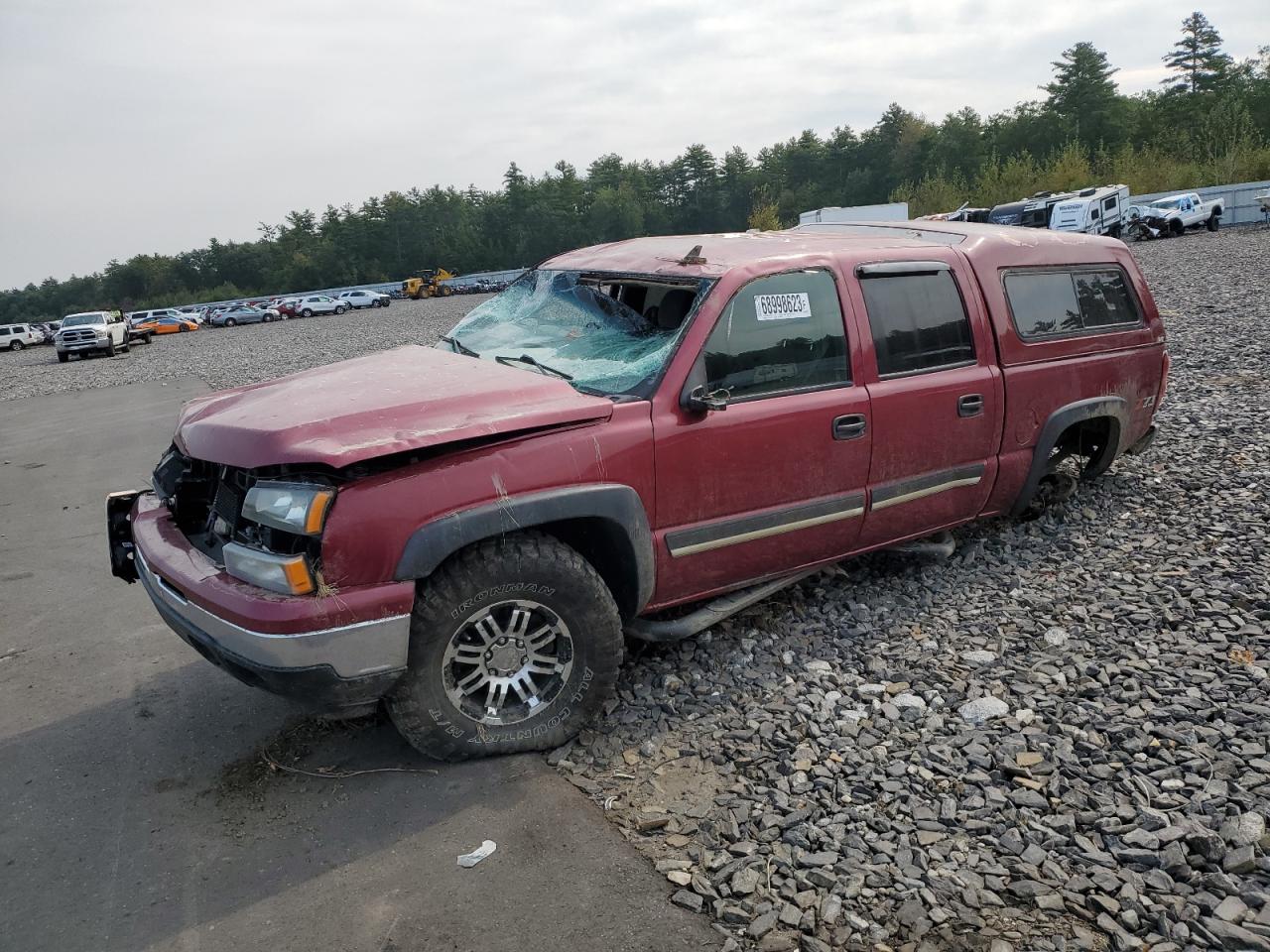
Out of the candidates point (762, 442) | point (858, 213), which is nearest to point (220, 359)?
point (762, 442)

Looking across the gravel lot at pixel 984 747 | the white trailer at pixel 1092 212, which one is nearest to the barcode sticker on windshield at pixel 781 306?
the gravel lot at pixel 984 747

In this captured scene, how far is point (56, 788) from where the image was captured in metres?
3.34

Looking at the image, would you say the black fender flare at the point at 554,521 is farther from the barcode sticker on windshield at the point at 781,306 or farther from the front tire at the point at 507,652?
the barcode sticker on windshield at the point at 781,306

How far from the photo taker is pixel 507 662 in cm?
329

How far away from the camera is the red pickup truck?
2.92 metres

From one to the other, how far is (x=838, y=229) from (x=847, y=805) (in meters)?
3.42

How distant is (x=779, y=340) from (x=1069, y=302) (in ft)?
7.01

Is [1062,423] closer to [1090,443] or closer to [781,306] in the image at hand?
[1090,443]

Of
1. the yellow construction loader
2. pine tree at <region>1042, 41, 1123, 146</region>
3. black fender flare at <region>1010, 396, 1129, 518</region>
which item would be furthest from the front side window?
pine tree at <region>1042, 41, 1123, 146</region>

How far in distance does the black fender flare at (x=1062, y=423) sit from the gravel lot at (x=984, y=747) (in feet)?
1.17

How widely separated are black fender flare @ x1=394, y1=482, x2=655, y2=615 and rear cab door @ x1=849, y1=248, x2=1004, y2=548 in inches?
51.0

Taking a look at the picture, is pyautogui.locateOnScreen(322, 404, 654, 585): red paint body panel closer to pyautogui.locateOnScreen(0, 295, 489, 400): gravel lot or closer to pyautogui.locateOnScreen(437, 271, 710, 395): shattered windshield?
pyautogui.locateOnScreen(437, 271, 710, 395): shattered windshield

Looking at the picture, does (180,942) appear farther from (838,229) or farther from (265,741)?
(838,229)

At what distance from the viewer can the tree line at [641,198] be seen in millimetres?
70750
